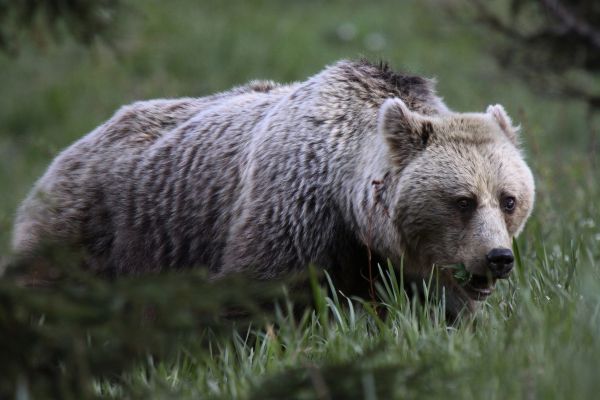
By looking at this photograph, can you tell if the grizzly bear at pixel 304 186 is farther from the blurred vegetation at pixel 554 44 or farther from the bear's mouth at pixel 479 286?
the blurred vegetation at pixel 554 44

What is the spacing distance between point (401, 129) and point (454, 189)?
0.41 metres

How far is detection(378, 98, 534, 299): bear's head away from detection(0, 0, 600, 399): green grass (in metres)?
0.21

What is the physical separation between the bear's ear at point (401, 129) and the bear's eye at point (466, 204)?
0.37 meters

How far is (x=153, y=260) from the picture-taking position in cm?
539

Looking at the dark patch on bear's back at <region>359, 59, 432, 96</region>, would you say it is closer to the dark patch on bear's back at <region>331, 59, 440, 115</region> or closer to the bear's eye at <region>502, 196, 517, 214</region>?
the dark patch on bear's back at <region>331, 59, 440, 115</region>

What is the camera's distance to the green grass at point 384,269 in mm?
2781

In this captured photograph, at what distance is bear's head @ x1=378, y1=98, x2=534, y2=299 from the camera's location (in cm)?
434

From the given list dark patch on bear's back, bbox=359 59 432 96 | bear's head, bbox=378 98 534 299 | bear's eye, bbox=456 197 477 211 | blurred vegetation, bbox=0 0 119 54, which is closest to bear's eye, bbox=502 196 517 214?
bear's head, bbox=378 98 534 299

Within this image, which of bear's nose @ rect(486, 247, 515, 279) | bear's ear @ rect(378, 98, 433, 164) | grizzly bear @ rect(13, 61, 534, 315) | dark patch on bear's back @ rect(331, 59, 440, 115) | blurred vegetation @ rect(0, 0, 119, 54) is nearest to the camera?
bear's nose @ rect(486, 247, 515, 279)

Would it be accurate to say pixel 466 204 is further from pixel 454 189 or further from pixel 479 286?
pixel 479 286

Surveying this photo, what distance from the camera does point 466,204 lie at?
4.41 meters

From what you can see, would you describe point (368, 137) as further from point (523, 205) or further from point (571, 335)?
point (571, 335)

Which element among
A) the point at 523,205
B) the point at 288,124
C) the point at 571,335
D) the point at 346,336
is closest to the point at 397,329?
the point at 346,336

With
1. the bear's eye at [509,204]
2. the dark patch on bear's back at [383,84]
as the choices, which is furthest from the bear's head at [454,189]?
the dark patch on bear's back at [383,84]
